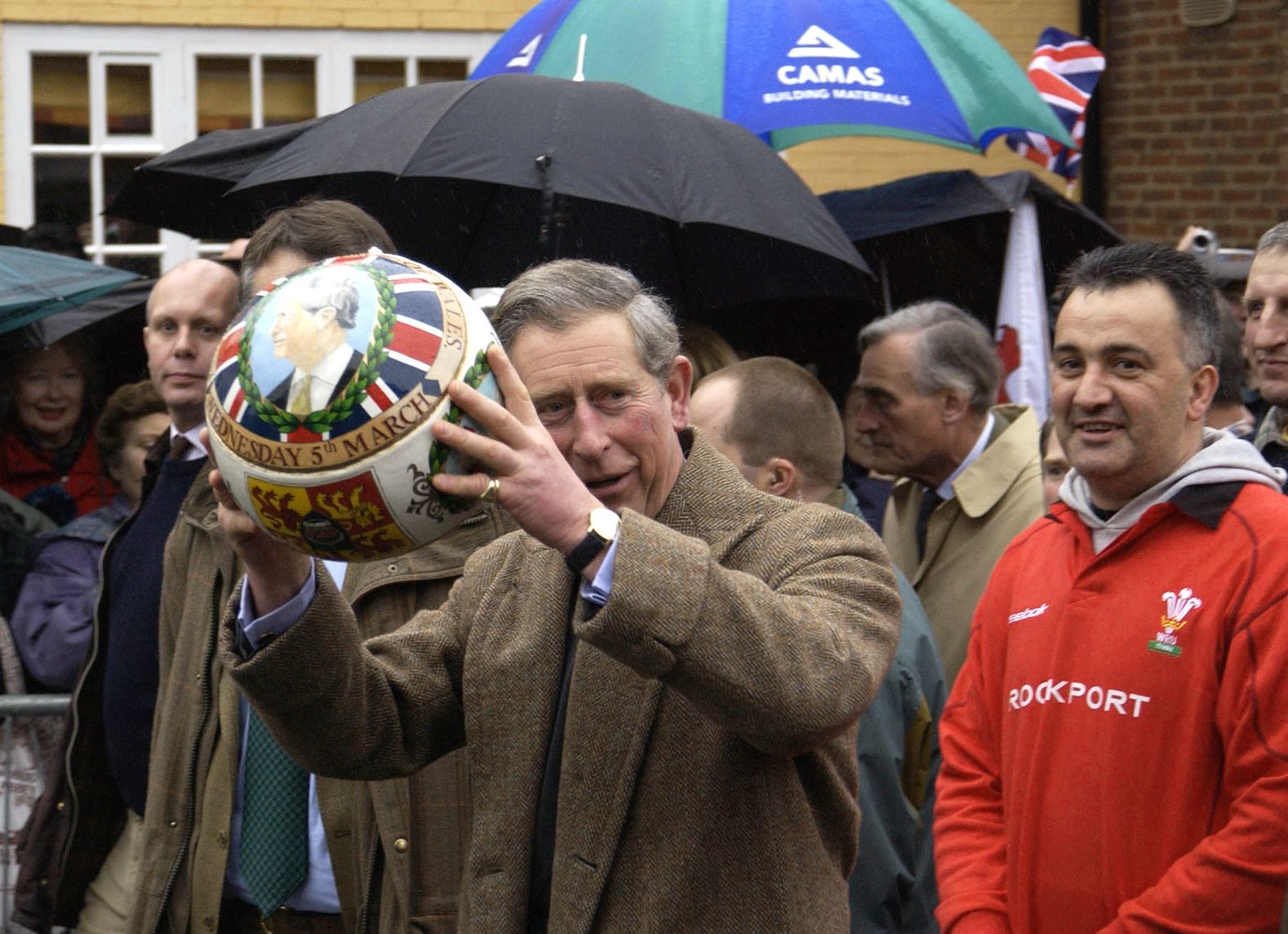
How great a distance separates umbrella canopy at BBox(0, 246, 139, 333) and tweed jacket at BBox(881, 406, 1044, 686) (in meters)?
2.65

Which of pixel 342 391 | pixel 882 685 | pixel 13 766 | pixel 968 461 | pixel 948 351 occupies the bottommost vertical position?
pixel 13 766

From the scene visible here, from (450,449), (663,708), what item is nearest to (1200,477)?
(663,708)

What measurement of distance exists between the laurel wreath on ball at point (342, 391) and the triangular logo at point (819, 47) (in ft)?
13.1

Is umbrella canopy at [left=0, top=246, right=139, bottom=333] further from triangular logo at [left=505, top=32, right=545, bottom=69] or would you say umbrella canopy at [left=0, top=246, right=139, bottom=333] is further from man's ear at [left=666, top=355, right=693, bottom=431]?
man's ear at [left=666, top=355, right=693, bottom=431]

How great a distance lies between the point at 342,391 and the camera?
2.24 meters

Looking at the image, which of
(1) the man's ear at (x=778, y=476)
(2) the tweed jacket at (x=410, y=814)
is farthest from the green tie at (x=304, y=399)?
(1) the man's ear at (x=778, y=476)

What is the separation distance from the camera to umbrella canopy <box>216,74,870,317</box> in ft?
15.5

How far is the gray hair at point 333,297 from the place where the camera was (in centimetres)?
230

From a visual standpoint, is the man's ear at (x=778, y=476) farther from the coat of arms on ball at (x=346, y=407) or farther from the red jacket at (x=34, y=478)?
the red jacket at (x=34, y=478)

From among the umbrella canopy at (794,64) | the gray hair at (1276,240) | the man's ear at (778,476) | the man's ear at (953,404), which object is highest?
the umbrella canopy at (794,64)

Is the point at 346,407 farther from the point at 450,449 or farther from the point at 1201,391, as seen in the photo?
the point at 1201,391

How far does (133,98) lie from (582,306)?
706 centimetres

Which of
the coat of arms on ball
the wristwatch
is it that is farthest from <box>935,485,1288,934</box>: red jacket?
the coat of arms on ball

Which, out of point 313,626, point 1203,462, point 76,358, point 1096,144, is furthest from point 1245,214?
point 313,626
